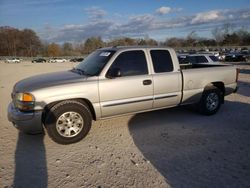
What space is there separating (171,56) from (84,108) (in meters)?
2.49

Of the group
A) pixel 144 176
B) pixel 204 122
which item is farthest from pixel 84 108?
pixel 204 122

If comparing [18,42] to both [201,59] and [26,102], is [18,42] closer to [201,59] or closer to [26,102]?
[201,59]

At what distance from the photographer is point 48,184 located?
3.16 metres

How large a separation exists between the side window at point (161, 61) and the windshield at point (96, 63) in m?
1.01

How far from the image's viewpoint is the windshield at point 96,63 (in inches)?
187

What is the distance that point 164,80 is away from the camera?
5.19 m

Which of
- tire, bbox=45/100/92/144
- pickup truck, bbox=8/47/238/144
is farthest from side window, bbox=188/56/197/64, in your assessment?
tire, bbox=45/100/92/144

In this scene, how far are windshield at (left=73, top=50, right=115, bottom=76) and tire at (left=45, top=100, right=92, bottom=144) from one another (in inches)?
29.9

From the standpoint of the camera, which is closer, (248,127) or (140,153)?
(140,153)

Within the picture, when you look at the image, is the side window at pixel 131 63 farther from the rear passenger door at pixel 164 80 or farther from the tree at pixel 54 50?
the tree at pixel 54 50

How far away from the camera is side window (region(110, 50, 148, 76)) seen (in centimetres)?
480

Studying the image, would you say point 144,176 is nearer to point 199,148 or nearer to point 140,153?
point 140,153

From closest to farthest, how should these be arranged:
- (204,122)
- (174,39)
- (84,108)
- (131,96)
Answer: (84,108)
(131,96)
(204,122)
(174,39)

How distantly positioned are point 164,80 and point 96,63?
5.25 feet
